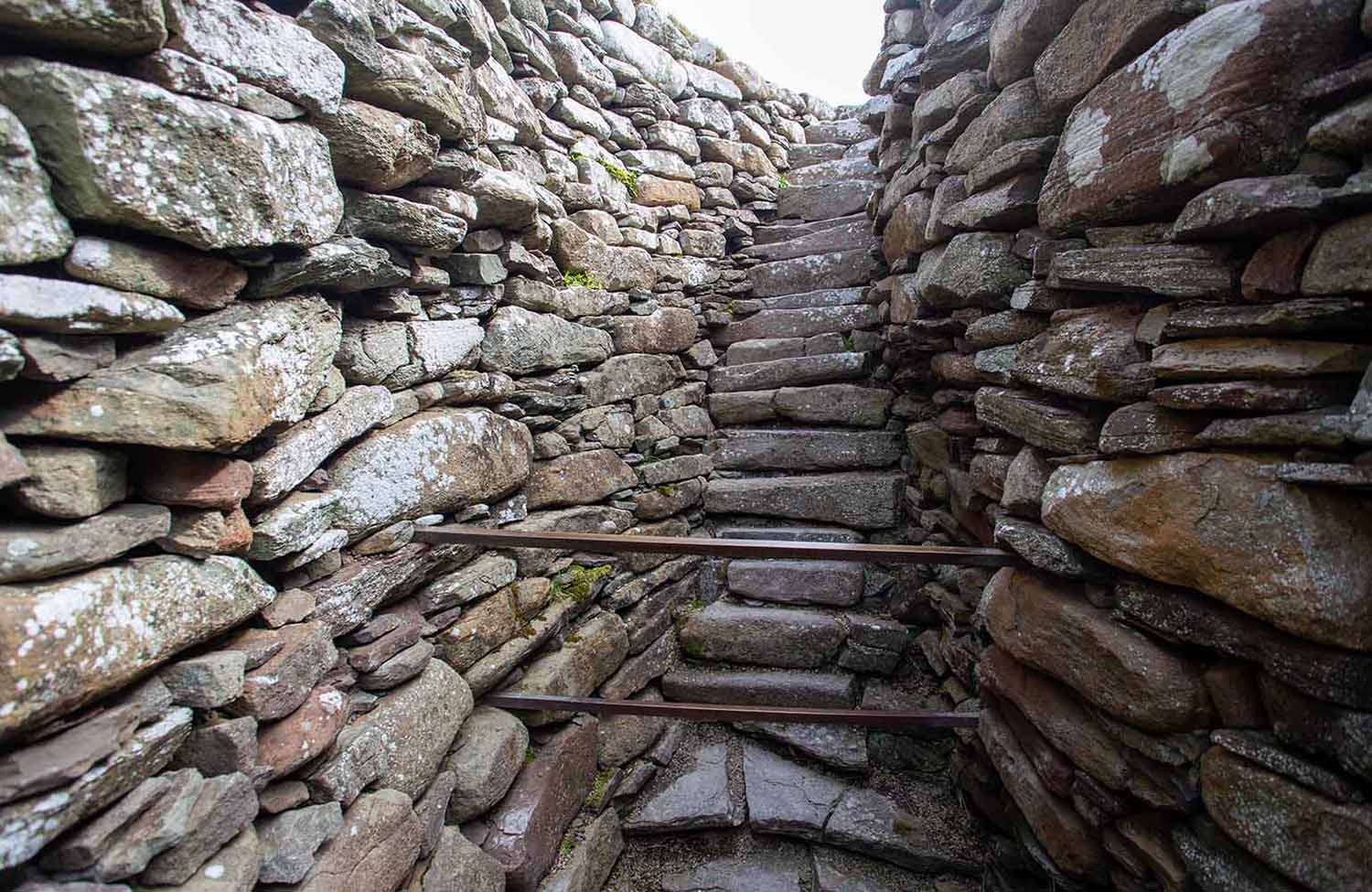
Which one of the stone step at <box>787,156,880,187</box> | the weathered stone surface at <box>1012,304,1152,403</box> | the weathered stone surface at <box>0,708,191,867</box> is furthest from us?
the stone step at <box>787,156,880,187</box>

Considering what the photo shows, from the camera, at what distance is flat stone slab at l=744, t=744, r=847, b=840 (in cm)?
314

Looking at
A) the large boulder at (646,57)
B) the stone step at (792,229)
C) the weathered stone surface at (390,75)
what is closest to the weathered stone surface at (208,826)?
the weathered stone surface at (390,75)

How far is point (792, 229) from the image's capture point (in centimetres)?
580

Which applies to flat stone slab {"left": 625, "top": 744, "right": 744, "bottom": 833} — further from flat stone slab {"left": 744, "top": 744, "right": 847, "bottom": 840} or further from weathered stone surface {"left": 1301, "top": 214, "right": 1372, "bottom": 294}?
weathered stone surface {"left": 1301, "top": 214, "right": 1372, "bottom": 294}

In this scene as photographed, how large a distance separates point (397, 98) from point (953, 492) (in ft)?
9.90

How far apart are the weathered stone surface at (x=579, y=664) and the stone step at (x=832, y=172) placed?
4.80 meters

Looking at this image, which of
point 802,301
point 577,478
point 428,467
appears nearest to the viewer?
point 428,467

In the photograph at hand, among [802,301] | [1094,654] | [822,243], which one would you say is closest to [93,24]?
[1094,654]

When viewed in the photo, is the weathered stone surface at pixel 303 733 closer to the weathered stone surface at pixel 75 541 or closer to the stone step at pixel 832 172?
the weathered stone surface at pixel 75 541

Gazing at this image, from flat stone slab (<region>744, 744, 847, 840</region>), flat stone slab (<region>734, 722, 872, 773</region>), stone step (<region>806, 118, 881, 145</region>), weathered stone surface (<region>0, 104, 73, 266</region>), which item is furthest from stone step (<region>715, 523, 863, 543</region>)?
stone step (<region>806, 118, 881, 145</region>)

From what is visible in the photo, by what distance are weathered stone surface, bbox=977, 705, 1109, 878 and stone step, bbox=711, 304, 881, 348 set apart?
2950 millimetres

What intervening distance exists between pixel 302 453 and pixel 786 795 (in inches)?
109

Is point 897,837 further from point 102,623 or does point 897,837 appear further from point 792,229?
point 792,229

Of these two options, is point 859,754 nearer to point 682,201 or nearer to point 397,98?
point 397,98
